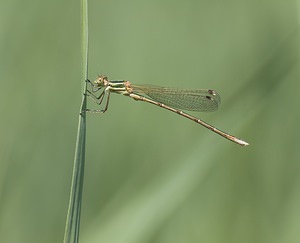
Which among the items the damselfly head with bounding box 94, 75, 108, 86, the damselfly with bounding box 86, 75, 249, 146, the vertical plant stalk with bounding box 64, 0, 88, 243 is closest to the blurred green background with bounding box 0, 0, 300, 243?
the damselfly with bounding box 86, 75, 249, 146

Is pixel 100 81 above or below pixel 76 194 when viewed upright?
above

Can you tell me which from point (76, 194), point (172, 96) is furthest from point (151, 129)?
point (76, 194)

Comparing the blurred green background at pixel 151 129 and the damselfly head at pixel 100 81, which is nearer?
the blurred green background at pixel 151 129

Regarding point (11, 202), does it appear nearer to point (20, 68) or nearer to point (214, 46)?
point (20, 68)

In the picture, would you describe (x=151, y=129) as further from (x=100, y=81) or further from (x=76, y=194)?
(x=76, y=194)

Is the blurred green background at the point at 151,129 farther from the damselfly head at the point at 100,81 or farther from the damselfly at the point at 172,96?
the damselfly head at the point at 100,81

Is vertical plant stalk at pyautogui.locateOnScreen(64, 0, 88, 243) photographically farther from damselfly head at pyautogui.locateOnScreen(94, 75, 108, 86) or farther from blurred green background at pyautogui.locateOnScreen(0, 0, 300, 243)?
damselfly head at pyautogui.locateOnScreen(94, 75, 108, 86)

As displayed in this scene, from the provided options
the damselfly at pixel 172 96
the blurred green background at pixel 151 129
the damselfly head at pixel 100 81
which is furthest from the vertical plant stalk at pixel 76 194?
the damselfly at pixel 172 96

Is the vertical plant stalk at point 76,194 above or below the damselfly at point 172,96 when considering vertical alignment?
below

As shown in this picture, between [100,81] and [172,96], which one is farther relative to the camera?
[172,96]
